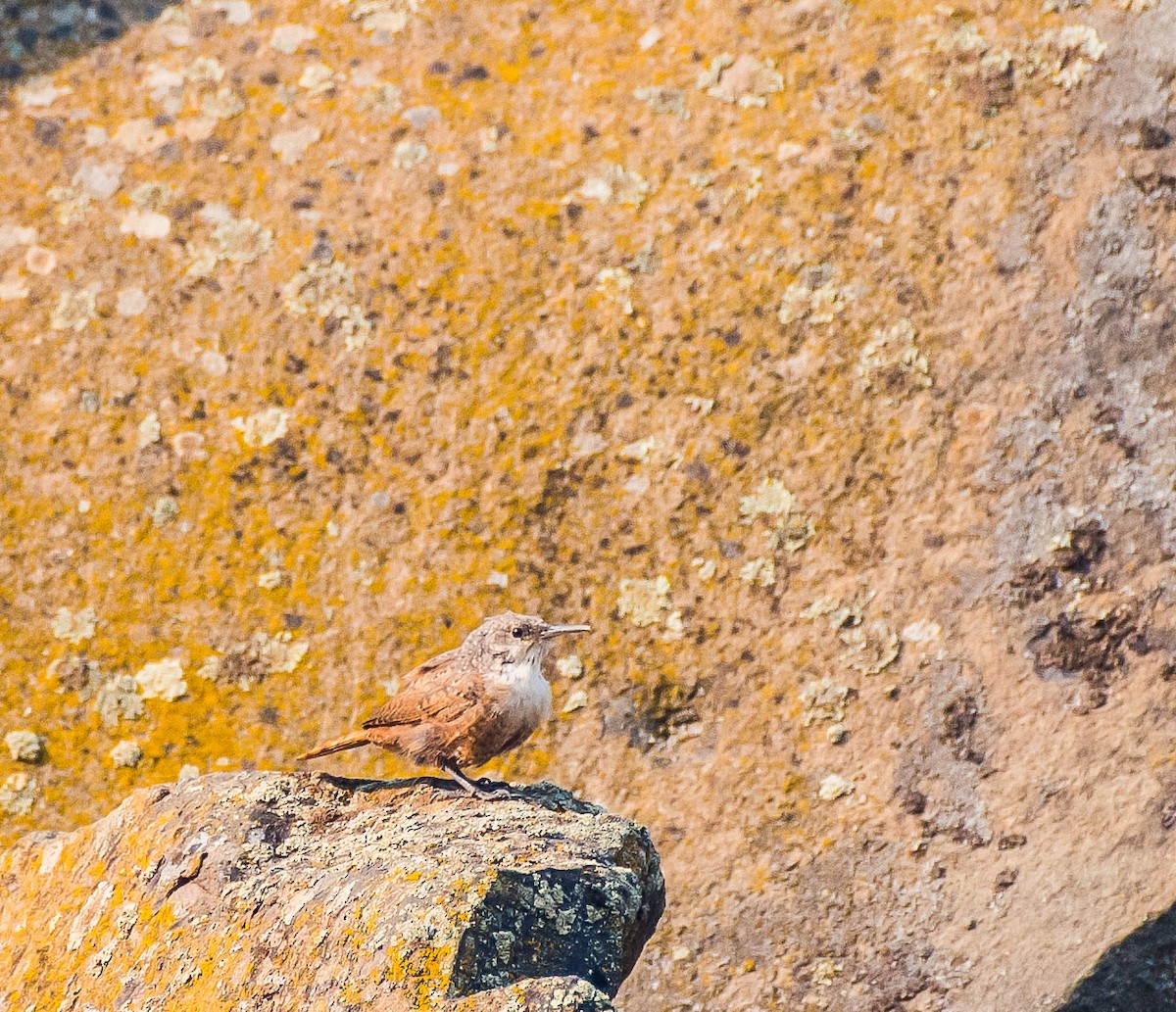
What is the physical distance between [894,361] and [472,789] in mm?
3308

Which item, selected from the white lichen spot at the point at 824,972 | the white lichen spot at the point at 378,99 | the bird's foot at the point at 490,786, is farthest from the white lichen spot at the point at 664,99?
the white lichen spot at the point at 824,972

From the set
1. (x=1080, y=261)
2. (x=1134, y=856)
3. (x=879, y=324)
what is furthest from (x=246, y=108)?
(x=1134, y=856)

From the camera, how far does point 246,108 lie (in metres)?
7.69

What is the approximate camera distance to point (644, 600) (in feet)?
21.5

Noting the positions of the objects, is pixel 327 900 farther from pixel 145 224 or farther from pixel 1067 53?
pixel 1067 53

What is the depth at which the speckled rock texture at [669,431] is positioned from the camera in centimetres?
598

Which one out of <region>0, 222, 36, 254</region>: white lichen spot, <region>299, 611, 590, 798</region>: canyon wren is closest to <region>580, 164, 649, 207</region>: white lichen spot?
<region>299, 611, 590, 798</region>: canyon wren

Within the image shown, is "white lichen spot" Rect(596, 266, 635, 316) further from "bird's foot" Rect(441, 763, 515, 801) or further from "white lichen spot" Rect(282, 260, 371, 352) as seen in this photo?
"bird's foot" Rect(441, 763, 515, 801)

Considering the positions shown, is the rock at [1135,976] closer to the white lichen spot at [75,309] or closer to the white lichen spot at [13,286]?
the white lichen spot at [75,309]

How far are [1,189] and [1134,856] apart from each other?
7.04 m

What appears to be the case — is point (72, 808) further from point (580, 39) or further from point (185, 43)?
point (580, 39)

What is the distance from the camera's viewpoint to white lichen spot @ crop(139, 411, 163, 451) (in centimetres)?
695

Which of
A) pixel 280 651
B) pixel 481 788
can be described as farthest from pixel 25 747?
pixel 481 788

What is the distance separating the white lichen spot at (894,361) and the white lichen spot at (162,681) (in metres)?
3.85
